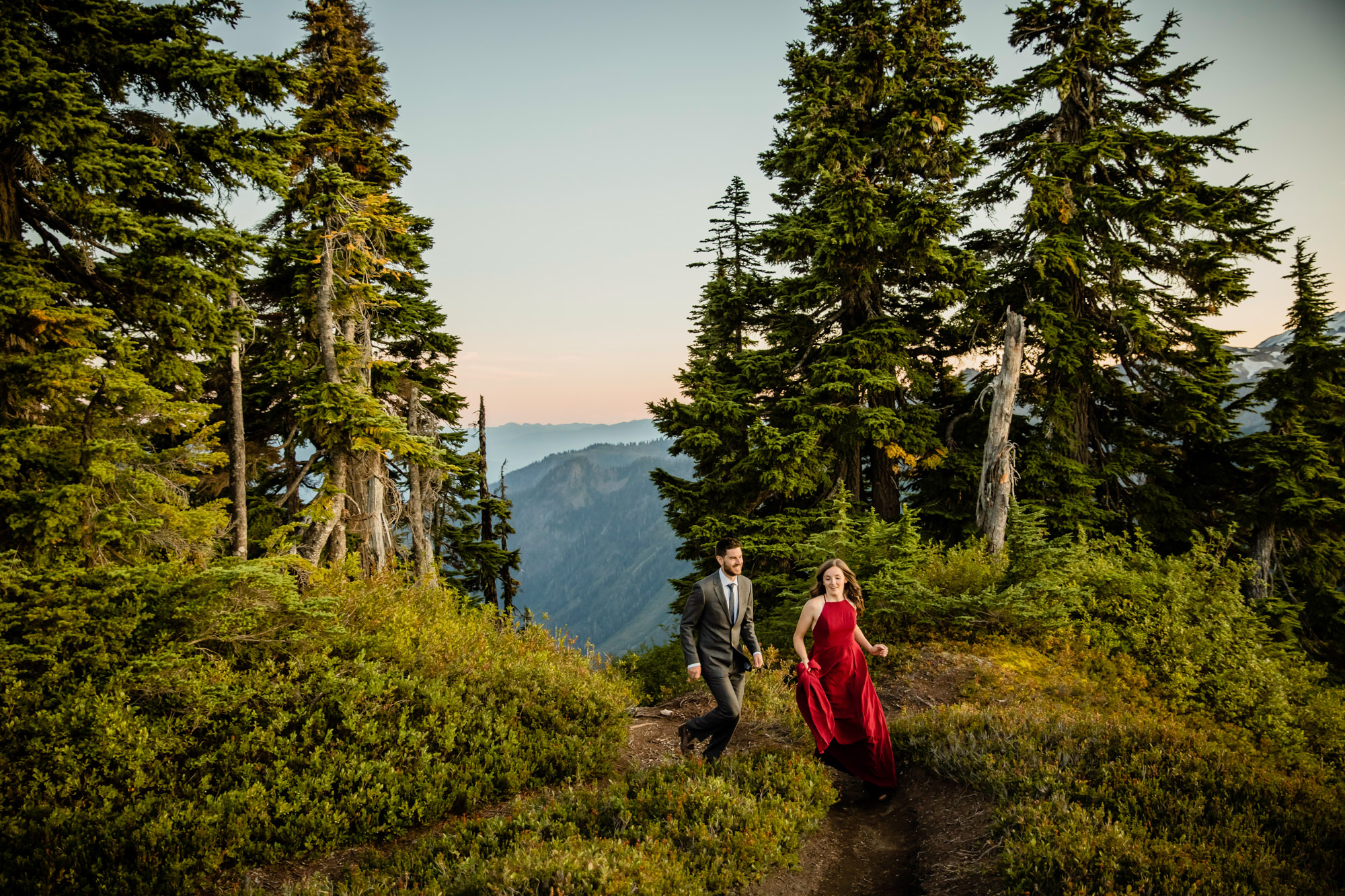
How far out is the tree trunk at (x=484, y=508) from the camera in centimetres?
2275

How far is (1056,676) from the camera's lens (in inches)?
348

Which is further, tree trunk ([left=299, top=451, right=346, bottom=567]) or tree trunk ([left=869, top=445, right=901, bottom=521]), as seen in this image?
tree trunk ([left=869, top=445, right=901, bottom=521])

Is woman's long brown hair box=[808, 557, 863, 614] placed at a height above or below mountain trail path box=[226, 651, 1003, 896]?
above

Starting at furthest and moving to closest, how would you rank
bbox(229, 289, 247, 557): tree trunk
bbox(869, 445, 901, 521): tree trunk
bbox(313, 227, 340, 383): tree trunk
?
bbox(869, 445, 901, 521): tree trunk, bbox(229, 289, 247, 557): tree trunk, bbox(313, 227, 340, 383): tree trunk

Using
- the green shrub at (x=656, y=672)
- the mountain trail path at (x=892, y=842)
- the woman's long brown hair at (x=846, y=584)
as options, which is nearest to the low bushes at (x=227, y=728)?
the mountain trail path at (x=892, y=842)

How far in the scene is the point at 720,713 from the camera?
18.9 ft

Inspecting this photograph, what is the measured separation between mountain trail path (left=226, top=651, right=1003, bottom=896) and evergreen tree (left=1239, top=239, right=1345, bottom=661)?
594 inches

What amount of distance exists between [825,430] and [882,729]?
34.1 ft

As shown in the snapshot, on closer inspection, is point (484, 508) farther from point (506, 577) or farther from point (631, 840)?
point (631, 840)

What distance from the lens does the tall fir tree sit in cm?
1508

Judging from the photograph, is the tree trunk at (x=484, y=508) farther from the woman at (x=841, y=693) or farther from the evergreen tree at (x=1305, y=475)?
the evergreen tree at (x=1305, y=475)

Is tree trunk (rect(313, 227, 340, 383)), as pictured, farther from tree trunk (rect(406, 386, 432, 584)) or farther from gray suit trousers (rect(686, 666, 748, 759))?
gray suit trousers (rect(686, 666, 748, 759))

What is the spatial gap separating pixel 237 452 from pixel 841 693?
1420cm

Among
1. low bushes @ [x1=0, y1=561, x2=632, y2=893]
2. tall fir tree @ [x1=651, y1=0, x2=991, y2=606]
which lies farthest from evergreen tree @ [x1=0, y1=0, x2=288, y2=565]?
tall fir tree @ [x1=651, y1=0, x2=991, y2=606]
